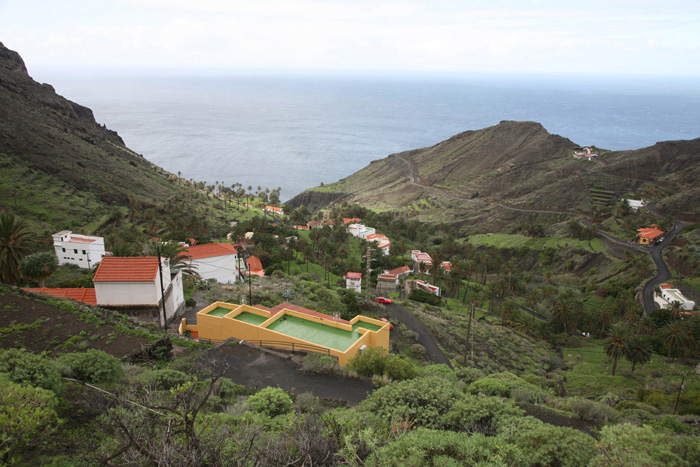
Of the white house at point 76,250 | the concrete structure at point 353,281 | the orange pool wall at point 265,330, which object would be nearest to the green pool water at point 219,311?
the orange pool wall at point 265,330

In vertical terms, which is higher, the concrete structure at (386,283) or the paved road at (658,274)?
the paved road at (658,274)

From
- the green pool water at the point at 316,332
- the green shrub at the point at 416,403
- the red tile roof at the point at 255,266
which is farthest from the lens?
the red tile roof at the point at 255,266

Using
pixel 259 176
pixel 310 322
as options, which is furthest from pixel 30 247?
pixel 259 176

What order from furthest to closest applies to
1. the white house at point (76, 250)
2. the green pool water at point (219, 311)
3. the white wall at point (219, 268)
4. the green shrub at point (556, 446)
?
the white wall at point (219, 268) → the white house at point (76, 250) → the green pool water at point (219, 311) → the green shrub at point (556, 446)

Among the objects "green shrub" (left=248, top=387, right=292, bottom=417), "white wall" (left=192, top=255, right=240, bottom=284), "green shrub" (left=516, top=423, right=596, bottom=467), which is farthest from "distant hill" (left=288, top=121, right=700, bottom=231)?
"green shrub" (left=248, top=387, right=292, bottom=417)

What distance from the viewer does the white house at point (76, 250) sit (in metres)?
37.8

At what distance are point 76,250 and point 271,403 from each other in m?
33.9

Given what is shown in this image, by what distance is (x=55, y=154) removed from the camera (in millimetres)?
67875

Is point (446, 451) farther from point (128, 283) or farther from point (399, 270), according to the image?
point (399, 270)

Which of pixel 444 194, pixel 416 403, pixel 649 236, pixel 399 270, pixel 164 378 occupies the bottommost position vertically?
pixel 399 270

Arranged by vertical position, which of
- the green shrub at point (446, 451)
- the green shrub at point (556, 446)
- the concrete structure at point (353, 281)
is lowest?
the concrete structure at point (353, 281)

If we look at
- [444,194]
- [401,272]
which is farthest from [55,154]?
[444,194]

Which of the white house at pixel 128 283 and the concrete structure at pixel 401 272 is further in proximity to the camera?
the concrete structure at pixel 401 272

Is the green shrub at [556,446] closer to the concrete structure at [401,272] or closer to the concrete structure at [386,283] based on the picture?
A: the concrete structure at [386,283]
